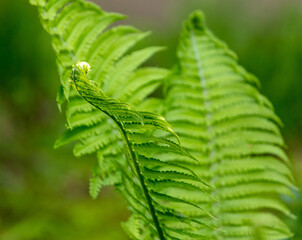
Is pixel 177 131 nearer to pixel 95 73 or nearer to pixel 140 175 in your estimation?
pixel 95 73

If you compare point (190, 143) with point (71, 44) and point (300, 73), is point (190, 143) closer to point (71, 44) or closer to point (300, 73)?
point (71, 44)

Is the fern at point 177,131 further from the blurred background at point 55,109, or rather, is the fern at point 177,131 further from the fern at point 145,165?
the blurred background at point 55,109

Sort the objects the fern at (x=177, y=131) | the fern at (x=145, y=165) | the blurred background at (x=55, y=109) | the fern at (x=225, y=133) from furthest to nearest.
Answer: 1. the blurred background at (x=55, y=109)
2. the fern at (x=225, y=133)
3. the fern at (x=177, y=131)
4. the fern at (x=145, y=165)

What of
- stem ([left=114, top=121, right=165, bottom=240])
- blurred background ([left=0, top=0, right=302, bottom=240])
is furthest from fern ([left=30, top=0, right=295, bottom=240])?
blurred background ([left=0, top=0, right=302, bottom=240])

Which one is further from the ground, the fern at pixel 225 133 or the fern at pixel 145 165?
the fern at pixel 225 133

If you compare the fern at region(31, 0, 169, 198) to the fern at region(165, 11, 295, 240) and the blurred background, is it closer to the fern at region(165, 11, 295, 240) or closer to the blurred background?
the fern at region(165, 11, 295, 240)

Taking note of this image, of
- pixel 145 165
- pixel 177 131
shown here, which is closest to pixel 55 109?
pixel 177 131

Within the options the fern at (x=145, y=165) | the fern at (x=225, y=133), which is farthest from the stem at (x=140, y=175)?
the fern at (x=225, y=133)
